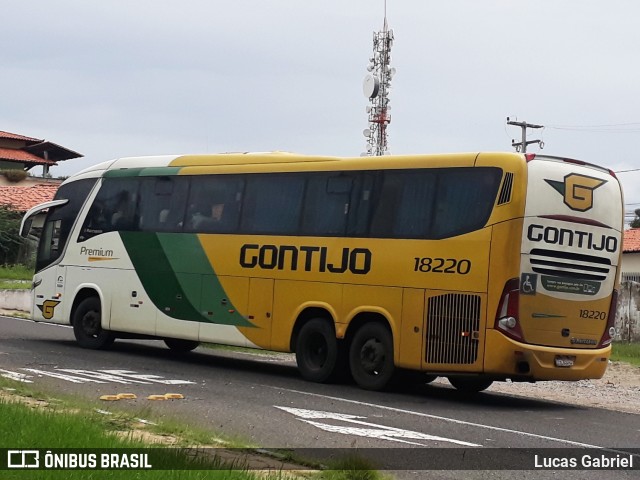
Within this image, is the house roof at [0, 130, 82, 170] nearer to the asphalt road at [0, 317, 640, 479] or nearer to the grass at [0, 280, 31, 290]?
the grass at [0, 280, 31, 290]

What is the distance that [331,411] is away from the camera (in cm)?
1453

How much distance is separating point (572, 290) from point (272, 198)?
5242 millimetres

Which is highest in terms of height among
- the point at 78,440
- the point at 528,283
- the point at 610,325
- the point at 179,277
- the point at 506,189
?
the point at 506,189

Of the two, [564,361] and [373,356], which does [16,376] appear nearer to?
[373,356]

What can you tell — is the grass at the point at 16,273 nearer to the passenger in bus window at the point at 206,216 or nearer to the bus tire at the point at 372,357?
the passenger in bus window at the point at 206,216

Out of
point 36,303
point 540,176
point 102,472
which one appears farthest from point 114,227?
point 102,472

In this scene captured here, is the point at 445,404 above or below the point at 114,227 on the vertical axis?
below

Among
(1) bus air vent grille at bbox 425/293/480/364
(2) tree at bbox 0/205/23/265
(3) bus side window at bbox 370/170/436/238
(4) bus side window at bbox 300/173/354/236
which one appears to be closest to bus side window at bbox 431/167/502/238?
(3) bus side window at bbox 370/170/436/238

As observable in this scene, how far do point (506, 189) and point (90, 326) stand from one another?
9.98m

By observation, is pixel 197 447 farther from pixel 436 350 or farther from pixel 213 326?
pixel 213 326

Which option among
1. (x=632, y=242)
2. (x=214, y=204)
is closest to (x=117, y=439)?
(x=214, y=204)

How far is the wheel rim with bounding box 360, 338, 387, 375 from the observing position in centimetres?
1759

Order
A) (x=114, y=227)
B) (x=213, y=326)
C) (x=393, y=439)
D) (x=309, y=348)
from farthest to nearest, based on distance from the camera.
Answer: (x=114, y=227) → (x=213, y=326) → (x=309, y=348) → (x=393, y=439)

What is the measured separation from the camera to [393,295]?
1745 centimetres
